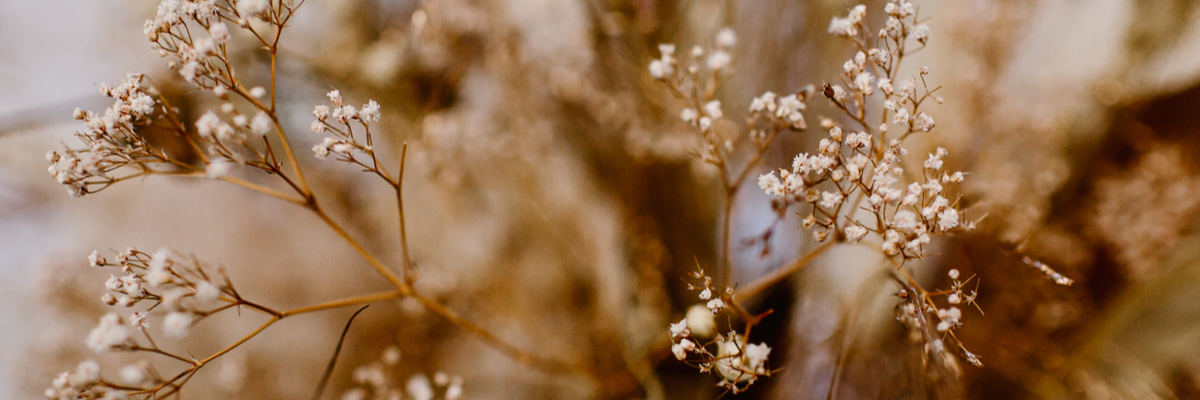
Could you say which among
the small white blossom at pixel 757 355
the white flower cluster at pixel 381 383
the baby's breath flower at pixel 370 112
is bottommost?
the small white blossom at pixel 757 355

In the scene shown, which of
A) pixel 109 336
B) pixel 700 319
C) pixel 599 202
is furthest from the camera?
pixel 599 202

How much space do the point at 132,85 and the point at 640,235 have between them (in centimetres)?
47

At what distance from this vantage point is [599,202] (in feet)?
2.07

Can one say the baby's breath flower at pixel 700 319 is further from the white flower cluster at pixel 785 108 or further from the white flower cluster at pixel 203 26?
the white flower cluster at pixel 203 26

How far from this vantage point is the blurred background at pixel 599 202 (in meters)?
0.54

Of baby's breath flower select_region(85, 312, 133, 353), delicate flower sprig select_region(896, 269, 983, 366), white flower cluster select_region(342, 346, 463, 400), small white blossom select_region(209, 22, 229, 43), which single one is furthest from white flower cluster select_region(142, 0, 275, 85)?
delicate flower sprig select_region(896, 269, 983, 366)

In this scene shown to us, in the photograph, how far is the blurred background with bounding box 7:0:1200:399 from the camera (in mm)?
540

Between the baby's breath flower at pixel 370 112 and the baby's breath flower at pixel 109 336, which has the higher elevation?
the baby's breath flower at pixel 370 112

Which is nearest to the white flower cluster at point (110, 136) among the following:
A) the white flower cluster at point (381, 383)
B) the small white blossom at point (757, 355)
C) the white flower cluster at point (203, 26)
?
the white flower cluster at point (203, 26)

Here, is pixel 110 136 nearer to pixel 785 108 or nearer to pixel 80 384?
pixel 80 384

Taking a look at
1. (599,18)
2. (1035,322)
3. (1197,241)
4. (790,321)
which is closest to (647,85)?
(599,18)

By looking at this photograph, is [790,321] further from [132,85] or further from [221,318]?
[221,318]

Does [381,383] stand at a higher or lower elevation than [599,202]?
lower

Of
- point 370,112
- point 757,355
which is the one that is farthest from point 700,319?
point 370,112
